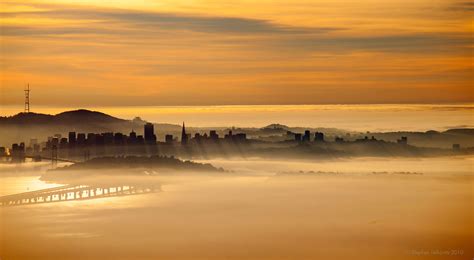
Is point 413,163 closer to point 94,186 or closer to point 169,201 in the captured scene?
point 169,201

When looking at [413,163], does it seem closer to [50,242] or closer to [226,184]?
[226,184]

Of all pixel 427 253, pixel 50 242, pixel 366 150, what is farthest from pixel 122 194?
pixel 427 253

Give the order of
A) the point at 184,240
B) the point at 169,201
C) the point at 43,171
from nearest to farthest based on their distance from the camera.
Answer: the point at 184,240
the point at 169,201
the point at 43,171

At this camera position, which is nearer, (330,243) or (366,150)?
(330,243)

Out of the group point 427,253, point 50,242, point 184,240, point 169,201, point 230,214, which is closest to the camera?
point 427,253

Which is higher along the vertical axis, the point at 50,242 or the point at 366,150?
the point at 366,150

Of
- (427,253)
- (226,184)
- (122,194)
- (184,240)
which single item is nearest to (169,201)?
(122,194)
